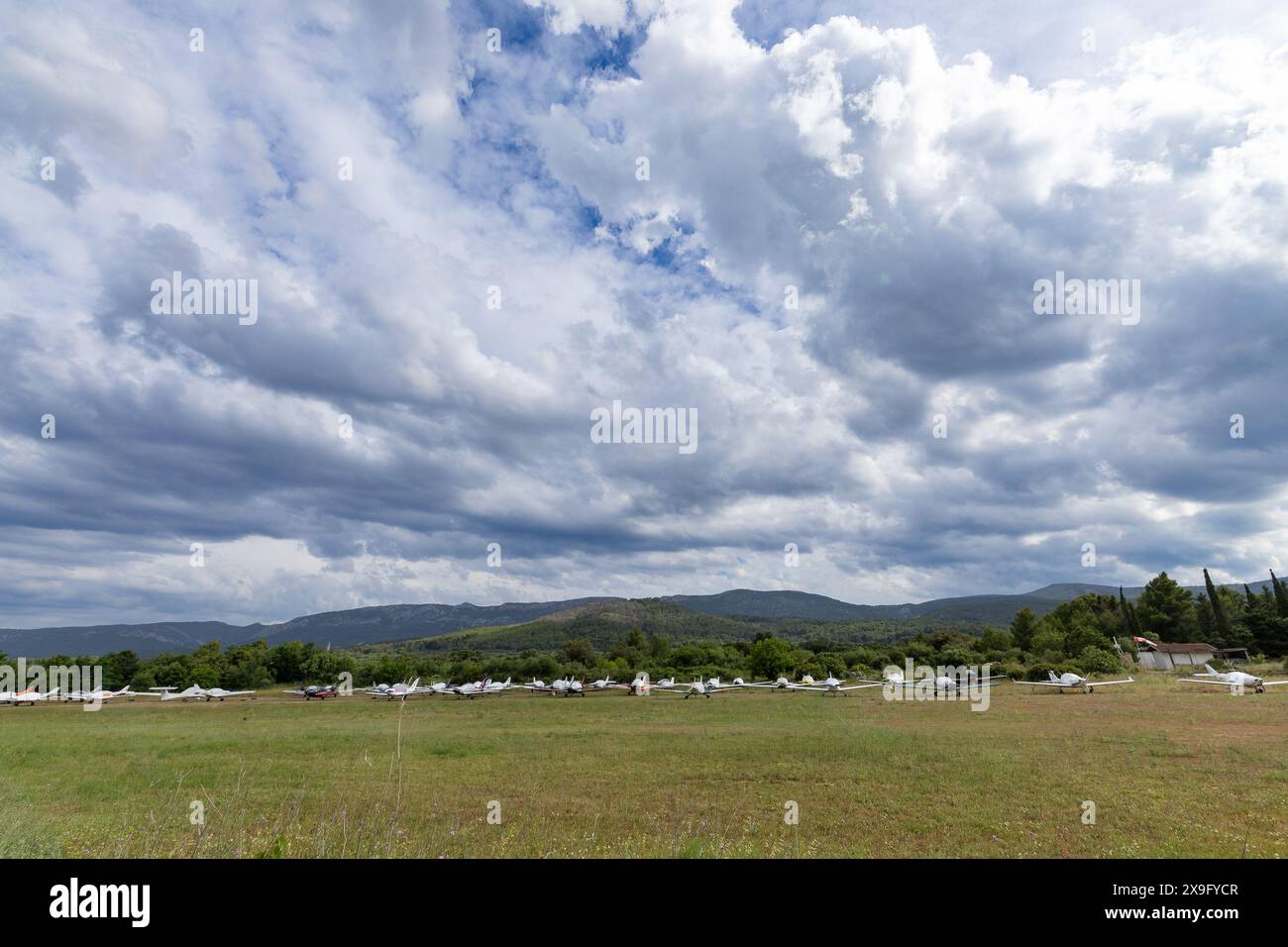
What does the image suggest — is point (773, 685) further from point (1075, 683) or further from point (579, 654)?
point (579, 654)

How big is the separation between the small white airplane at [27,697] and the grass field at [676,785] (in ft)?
108

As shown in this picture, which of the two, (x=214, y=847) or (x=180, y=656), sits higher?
(x=214, y=847)

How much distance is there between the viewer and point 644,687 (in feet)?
208

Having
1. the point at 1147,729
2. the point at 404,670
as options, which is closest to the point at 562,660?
Answer: the point at 404,670

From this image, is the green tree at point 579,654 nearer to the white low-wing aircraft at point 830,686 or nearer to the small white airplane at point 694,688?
the small white airplane at point 694,688

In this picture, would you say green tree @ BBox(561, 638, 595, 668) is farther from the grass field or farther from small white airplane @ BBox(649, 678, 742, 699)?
the grass field

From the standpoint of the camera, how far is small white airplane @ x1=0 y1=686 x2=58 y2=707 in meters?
61.4

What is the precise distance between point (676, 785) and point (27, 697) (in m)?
73.2

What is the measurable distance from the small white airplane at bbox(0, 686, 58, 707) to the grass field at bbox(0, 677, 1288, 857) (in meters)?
32.8

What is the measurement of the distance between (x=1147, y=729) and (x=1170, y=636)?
76767mm

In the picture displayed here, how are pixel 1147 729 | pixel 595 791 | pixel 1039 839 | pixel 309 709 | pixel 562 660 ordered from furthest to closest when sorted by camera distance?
pixel 562 660
pixel 309 709
pixel 1147 729
pixel 595 791
pixel 1039 839

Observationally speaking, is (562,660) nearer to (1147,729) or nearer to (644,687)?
(644,687)
